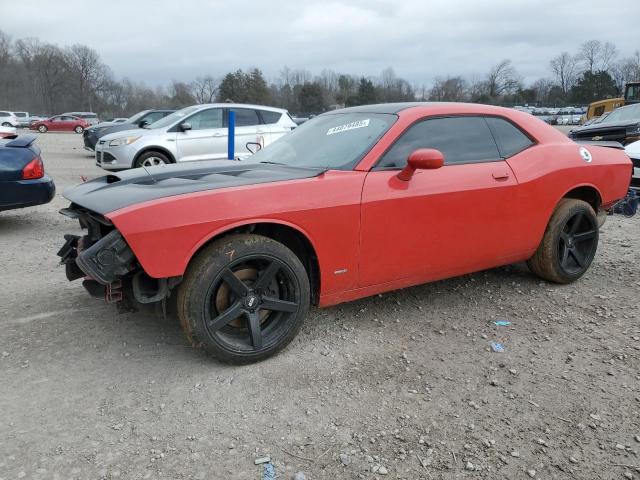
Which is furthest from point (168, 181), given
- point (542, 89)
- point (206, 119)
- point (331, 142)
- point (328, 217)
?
point (542, 89)

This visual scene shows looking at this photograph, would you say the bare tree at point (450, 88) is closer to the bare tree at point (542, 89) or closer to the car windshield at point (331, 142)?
the bare tree at point (542, 89)

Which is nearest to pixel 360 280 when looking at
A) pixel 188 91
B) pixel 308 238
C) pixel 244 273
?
pixel 308 238

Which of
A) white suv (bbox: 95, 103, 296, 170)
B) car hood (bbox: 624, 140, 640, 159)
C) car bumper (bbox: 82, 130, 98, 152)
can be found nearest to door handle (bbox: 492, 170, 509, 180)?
car hood (bbox: 624, 140, 640, 159)

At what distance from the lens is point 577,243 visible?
4.54 metres

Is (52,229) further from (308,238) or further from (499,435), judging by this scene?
(499,435)

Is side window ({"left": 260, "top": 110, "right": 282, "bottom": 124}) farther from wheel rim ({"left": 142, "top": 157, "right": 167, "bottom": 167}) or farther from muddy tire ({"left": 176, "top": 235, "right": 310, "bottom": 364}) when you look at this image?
muddy tire ({"left": 176, "top": 235, "right": 310, "bottom": 364})

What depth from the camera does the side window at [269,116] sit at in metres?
10.5

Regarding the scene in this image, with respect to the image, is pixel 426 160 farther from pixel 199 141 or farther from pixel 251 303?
pixel 199 141

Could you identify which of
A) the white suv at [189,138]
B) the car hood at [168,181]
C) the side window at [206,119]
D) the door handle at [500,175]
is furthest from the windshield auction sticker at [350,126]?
the side window at [206,119]

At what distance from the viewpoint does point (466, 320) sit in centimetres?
374

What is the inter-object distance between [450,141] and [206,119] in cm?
739

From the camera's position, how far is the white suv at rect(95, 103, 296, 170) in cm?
987

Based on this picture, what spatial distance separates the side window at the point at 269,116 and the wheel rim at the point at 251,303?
Answer: 793cm

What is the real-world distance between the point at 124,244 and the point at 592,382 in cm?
270
